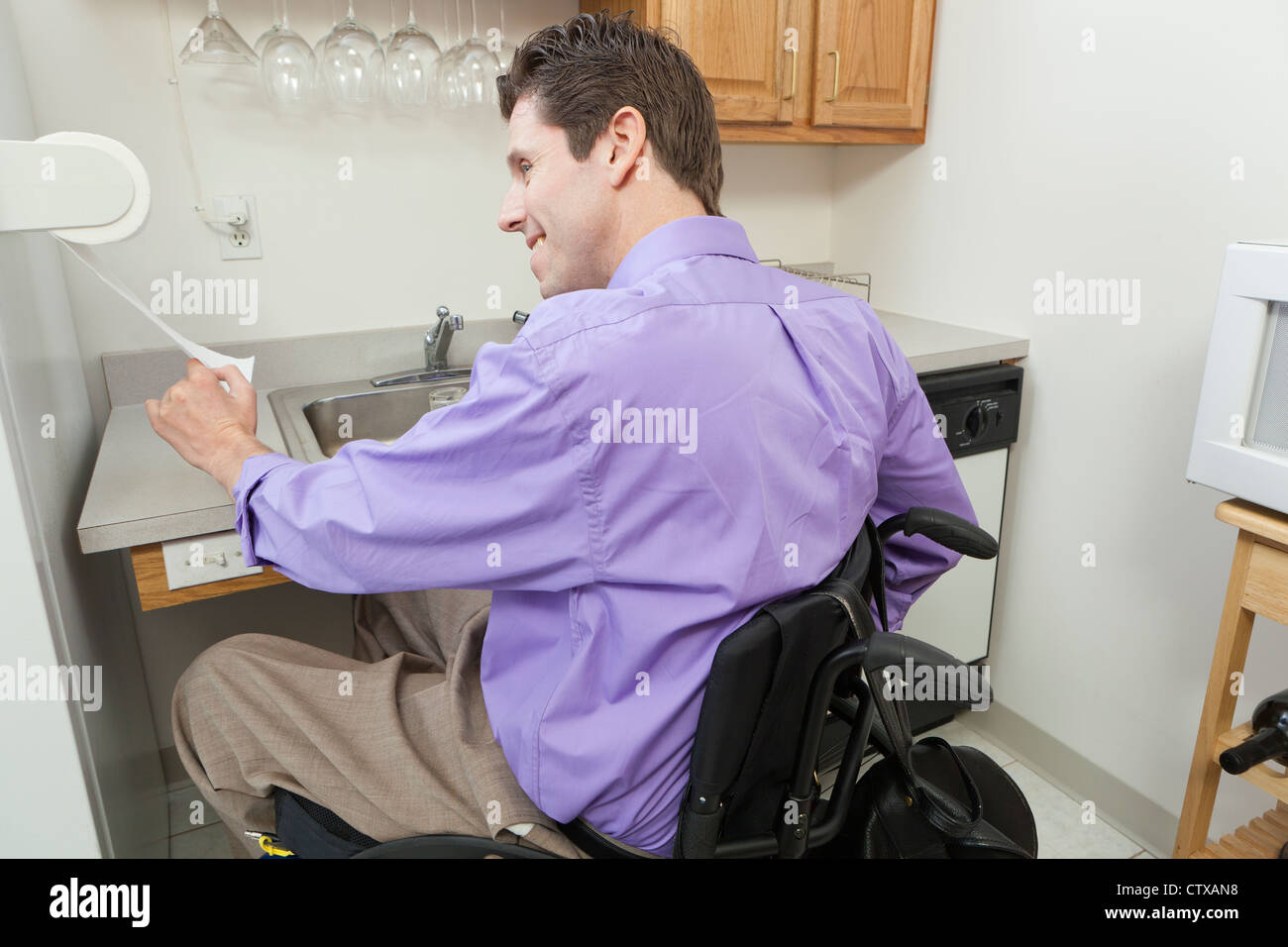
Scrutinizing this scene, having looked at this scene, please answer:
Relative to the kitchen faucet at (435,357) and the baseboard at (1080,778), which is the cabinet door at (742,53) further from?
the baseboard at (1080,778)

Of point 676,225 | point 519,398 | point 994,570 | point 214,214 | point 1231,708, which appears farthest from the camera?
→ point 994,570

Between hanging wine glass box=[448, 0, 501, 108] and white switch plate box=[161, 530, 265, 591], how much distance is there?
3.33 ft

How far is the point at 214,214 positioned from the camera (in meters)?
1.66

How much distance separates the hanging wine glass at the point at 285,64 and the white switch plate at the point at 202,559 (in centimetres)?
89

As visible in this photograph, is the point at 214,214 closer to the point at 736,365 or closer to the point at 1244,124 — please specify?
the point at 736,365

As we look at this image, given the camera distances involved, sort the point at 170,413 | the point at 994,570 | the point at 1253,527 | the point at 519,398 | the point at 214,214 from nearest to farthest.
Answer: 1. the point at 519,398
2. the point at 170,413
3. the point at 1253,527
4. the point at 214,214
5. the point at 994,570

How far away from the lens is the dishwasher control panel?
1776mm

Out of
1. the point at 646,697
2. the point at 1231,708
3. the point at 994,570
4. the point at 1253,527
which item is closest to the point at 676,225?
the point at 646,697

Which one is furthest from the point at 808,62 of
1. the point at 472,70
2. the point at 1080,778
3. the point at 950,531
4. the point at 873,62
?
the point at 1080,778

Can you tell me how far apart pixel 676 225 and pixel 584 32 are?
0.96 feet

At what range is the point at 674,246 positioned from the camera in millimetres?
912

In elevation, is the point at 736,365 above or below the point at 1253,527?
above

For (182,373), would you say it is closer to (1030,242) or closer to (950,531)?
(950,531)

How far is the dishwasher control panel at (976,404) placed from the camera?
5.83ft
